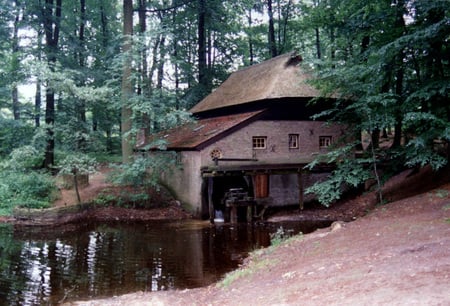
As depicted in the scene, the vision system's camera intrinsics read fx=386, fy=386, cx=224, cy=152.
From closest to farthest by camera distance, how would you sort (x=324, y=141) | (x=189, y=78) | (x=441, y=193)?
1. (x=441, y=193)
2. (x=324, y=141)
3. (x=189, y=78)

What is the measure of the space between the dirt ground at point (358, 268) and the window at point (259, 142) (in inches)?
293

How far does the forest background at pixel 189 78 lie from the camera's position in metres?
12.6

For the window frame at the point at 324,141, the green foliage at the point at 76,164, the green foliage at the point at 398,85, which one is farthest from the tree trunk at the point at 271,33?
the green foliage at the point at 76,164

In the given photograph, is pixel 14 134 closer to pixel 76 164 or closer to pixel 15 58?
pixel 15 58

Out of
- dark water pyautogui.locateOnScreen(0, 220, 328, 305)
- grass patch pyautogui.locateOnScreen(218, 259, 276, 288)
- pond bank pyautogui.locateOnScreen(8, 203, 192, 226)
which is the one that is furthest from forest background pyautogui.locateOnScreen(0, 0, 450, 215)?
grass patch pyautogui.locateOnScreen(218, 259, 276, 288)

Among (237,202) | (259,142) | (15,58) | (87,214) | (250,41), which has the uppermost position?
(250,41)

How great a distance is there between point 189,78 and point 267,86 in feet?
34.9

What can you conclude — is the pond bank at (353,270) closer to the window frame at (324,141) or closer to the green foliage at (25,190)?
the window frame at (324,141)

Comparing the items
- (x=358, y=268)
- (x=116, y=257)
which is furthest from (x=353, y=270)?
(x=116, y=257)

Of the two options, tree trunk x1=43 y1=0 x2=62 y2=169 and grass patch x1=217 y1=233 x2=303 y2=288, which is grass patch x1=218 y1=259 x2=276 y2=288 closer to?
grass patch x1=217 y1=233 x2=303 y2=288

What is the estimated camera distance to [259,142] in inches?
729

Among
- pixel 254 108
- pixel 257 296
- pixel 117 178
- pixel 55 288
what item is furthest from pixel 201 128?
pixel 257 296

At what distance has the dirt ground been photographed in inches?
202

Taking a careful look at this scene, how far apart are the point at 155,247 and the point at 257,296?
708 centimetres
